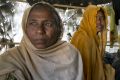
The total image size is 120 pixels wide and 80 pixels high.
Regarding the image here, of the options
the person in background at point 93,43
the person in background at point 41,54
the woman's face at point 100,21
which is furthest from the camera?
the woman's face at point 100,21

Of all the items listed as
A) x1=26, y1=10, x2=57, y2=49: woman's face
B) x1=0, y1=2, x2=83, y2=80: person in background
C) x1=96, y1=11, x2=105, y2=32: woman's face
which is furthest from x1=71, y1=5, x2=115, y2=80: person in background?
x1=26, y1=10, x2=57, y2=49: woman's face

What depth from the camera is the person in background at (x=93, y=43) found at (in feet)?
10.0

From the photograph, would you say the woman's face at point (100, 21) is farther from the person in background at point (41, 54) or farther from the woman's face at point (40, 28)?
the woman's face at point (40, 28)

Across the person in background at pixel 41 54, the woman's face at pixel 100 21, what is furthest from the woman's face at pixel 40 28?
the woman's face at pixel 100 21

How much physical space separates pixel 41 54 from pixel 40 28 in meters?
0.17

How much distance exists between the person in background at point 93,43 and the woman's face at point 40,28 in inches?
38.3

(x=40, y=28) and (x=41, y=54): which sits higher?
(x=40, y=28)

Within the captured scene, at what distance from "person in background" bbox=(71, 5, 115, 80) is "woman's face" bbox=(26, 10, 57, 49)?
97 centimetres

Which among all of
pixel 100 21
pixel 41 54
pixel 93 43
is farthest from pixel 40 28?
pixel 100 21

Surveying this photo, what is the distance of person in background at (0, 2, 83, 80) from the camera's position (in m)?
1.93

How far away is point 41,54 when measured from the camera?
6.64 feet

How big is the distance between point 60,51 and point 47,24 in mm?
221

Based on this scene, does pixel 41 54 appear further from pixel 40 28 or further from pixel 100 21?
pixel 100 21

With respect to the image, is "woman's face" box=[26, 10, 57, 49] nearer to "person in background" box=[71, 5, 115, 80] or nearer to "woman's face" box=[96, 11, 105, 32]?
"person in background" box=[71, 5, 115, 80]
